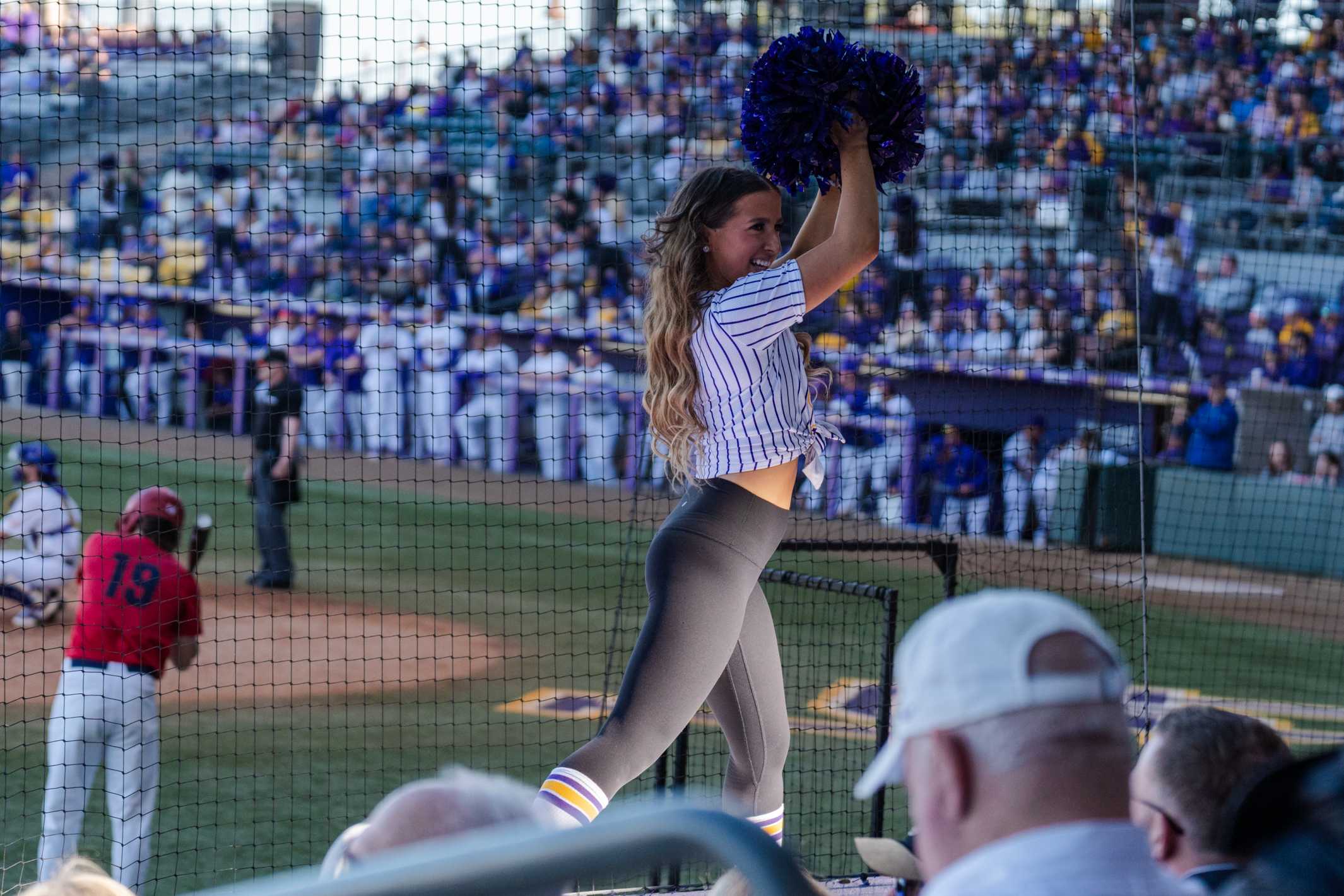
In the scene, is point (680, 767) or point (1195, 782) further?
point (680, 767)

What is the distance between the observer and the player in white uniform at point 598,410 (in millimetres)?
15086

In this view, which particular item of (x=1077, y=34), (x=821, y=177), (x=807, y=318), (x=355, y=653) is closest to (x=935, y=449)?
(x=807, y=318)

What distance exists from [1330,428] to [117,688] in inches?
474

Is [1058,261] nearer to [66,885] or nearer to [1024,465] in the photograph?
[1024,465]

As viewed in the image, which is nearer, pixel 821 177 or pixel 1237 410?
pixel 821 177

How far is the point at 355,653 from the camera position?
8500 millimetres

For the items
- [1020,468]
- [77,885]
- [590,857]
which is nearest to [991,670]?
[590,857]

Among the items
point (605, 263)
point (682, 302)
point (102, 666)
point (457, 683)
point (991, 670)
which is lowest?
point (457, 683)

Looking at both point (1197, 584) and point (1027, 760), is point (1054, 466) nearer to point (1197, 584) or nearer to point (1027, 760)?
point (1197, 584)

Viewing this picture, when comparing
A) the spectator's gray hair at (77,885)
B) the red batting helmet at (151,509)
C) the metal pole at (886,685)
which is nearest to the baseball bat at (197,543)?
the red batting helmet at (151,509)

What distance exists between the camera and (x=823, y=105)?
3.11m

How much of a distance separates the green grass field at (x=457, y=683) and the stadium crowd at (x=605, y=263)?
1581 mm

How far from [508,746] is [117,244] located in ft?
46.4

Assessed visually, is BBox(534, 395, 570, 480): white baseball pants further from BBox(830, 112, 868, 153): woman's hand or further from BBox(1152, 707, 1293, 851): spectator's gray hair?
BBox(1152, 707, 1293, 851): spectator's gray hair
